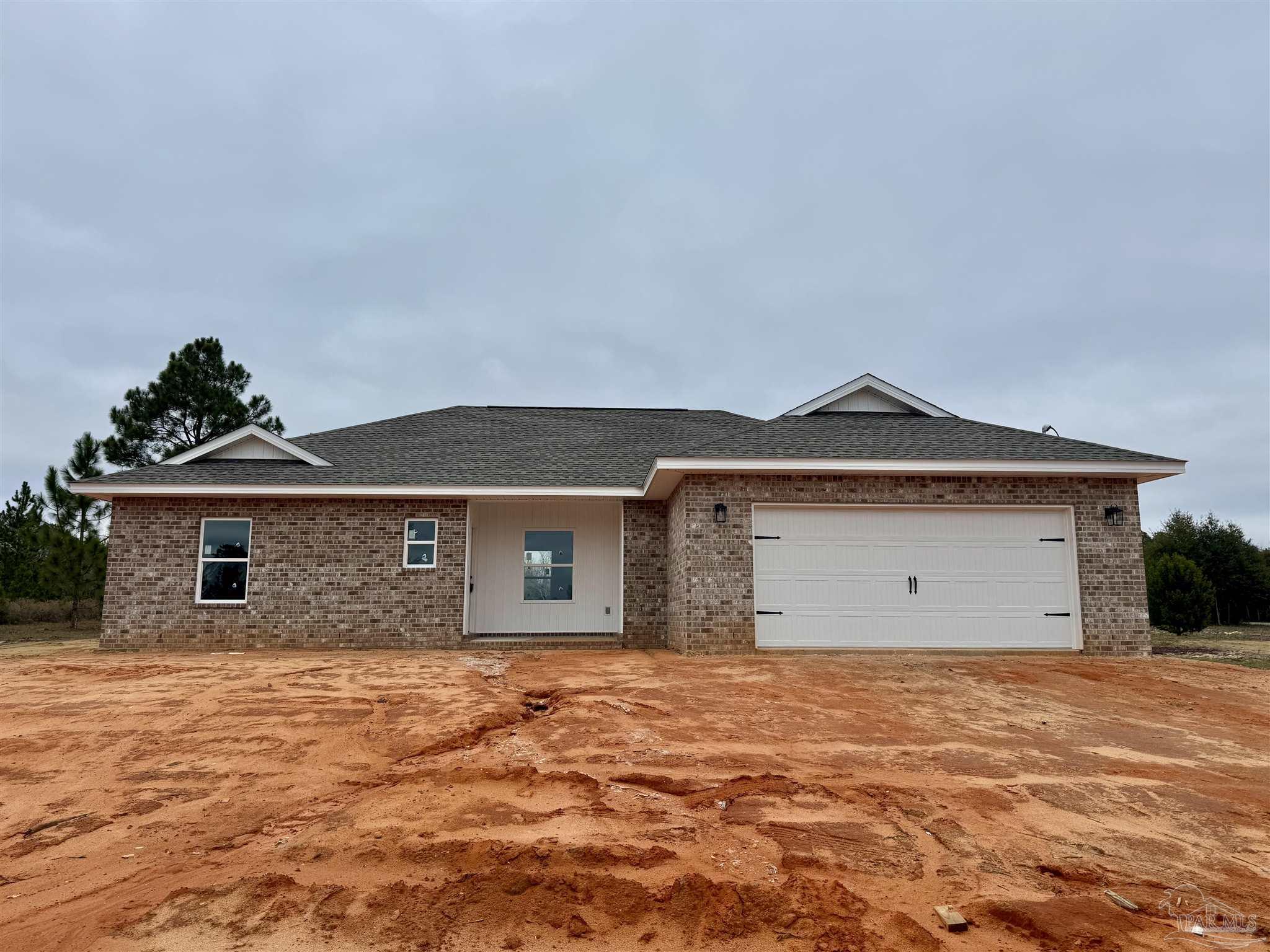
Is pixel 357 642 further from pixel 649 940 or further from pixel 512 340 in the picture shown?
pixel 512 340

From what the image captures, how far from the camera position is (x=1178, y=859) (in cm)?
317

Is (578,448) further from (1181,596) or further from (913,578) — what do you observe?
(1181,596)

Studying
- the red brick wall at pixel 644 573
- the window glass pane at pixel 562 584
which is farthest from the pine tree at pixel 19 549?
the red brick wall at pixel 644 573

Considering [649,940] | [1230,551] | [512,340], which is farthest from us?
[512,340]

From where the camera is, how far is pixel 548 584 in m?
13.7

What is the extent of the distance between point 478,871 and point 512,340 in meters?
32.1

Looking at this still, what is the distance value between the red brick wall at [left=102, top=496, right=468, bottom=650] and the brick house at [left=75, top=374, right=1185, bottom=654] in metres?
0.04

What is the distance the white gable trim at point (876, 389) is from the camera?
13570 millimetres

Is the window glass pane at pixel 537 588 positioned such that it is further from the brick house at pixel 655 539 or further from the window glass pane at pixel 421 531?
the window glass pane at pixel 421 531

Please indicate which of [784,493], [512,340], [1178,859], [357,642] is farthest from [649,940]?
[512,340]

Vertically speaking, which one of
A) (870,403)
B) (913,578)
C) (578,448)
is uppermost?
(870,403)
